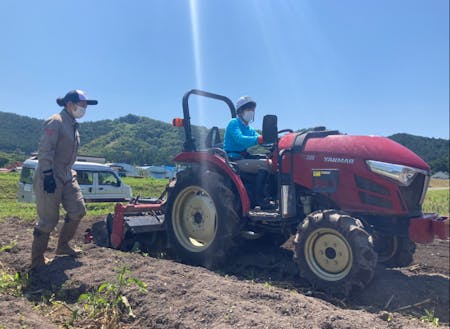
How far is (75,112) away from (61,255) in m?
1.67

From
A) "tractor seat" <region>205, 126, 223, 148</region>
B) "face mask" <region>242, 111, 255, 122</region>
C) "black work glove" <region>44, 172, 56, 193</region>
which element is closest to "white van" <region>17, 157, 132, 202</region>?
"tractor seat" <region>205, 126, 223, 148</region>

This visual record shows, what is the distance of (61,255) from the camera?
15.5ft

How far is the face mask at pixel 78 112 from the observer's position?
15.3 feet

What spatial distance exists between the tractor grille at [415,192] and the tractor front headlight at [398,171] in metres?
0.10

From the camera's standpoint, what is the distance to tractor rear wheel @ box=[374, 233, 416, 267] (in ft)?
15.8

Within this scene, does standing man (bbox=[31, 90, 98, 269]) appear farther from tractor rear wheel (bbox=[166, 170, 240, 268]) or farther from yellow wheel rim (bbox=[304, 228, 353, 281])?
yellow wheel rim (bbox=[304, 228, 353, 281])

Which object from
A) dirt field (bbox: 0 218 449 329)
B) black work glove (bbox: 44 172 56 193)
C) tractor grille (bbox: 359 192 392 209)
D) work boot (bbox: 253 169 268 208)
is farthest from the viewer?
work boot (bbox: 253 169 268 208)

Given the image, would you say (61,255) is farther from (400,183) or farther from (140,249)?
(400,183)

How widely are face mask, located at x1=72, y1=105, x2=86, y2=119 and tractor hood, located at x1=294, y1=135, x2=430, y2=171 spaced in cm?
262

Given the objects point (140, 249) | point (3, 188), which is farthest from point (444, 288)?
point (3, 188)

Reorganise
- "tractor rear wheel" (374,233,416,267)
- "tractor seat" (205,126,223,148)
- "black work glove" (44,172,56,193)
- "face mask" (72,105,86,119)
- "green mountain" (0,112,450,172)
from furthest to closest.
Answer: "green mountain" (0,112,450,172) < "tractor seat" (205,126,223,148) < "tractor rear wheel" (374,233,416,267) < "face mask" (72,105,86,119) < "black work glove" (44,172,56,193)

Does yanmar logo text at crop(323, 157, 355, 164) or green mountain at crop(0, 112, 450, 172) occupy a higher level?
green mountain at crop(0, 112, 450, 172)

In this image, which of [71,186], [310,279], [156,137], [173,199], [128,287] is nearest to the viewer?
[128,287]

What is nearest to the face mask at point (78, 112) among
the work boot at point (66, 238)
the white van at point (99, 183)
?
the work boot at point (66, 238)
